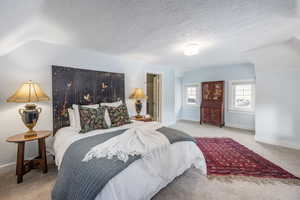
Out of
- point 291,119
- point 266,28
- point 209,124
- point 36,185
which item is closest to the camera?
point 36,185

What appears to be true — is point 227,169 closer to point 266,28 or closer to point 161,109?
point 266,28

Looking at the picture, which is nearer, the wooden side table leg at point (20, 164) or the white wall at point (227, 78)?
the wooden side table leg at point (20, 164)

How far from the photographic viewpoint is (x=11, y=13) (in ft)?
3.96

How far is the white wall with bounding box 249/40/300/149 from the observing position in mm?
2984

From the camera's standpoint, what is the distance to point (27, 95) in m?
2.03

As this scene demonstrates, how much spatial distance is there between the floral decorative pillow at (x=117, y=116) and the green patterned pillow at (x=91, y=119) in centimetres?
19

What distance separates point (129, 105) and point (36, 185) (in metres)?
2.41

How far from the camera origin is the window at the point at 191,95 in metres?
6.06

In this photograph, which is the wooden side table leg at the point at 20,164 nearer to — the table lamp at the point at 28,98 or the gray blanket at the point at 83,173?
the table lamp at the point at 28,98

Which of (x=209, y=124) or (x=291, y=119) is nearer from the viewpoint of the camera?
(x=291, y=119)

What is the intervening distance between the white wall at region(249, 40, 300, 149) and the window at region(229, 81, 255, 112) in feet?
3.74

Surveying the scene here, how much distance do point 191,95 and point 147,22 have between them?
4880 millimetres

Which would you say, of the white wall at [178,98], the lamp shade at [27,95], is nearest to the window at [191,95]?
the white wall at [178,98]

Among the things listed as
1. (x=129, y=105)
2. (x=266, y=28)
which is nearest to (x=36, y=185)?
(x=129, y=105)
